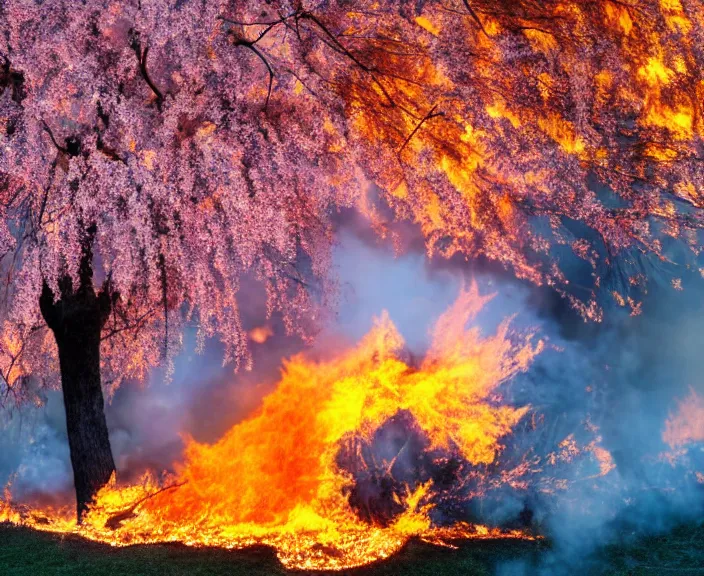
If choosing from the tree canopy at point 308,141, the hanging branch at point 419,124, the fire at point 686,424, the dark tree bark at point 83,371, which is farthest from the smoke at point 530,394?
the hanging branch at point 419,124

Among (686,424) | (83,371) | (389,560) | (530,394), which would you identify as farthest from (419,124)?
(686,424)

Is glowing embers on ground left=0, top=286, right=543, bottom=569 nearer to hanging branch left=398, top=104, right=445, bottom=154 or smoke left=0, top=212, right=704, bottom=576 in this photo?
smoke left=0, top=212, right=704, bottom=576

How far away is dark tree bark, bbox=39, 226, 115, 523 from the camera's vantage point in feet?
25.1

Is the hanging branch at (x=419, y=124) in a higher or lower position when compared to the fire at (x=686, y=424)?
higher

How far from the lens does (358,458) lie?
819cm

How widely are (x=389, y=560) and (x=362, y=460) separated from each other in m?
1.88

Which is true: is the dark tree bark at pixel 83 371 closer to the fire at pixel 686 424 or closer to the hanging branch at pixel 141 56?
the hanging branch at pixel 141 56

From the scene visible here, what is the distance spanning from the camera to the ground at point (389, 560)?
6039 mm

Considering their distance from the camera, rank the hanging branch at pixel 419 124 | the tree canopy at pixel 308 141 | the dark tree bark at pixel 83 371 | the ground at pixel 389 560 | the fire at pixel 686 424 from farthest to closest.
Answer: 1. the fire at pixel 686 424
2. the dark tree bark at pixel 83 371
3. the hanging branch at pixel 419 124
4. the tree canopy at pixel 308 141
5. the ground at pixel 389 560

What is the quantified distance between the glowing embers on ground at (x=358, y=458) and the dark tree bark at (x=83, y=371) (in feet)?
0.99

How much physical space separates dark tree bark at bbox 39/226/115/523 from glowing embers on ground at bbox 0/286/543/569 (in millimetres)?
301

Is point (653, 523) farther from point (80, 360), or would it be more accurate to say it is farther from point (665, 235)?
point (80, 360)

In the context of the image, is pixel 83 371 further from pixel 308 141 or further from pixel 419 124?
pixel 419 124

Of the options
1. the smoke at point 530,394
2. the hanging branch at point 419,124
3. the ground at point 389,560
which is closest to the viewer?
the ground at point 389,560
